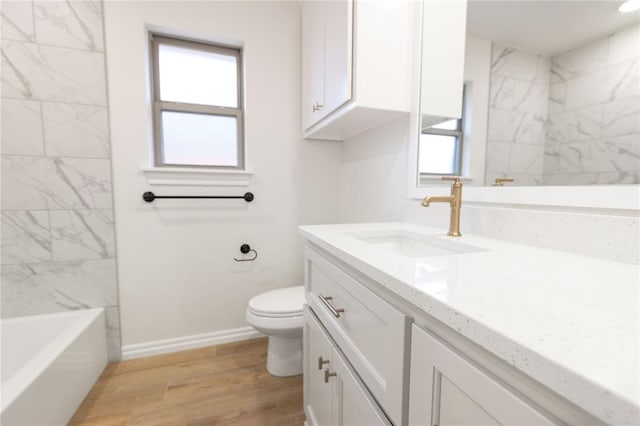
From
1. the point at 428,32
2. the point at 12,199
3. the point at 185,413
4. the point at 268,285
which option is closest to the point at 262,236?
the point at 268,285

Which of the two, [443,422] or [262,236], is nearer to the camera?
[443,422]

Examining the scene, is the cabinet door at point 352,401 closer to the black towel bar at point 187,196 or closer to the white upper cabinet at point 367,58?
the white upper cabinet at point 367,58

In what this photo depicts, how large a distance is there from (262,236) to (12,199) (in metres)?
1.34

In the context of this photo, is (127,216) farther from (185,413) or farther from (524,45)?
(524,45)

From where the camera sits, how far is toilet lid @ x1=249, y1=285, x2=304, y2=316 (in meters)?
1.47

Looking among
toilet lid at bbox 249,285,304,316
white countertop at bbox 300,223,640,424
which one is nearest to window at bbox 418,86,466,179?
white countertop at bbox 300,223,640,424

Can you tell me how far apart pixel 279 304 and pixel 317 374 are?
562 millimetres

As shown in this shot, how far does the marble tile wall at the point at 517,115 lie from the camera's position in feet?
2.73

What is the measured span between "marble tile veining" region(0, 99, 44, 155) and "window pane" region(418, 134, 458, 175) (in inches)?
78.5

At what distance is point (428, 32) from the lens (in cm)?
124

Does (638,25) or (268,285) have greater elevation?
(638,25)

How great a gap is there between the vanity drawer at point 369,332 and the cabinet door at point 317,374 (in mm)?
80

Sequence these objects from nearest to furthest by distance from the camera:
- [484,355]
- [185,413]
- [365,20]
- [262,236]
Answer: [484,355], [365,20], [185,413], [262,236]

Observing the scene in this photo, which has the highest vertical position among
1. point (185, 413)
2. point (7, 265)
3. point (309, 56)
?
point (309, 56)
